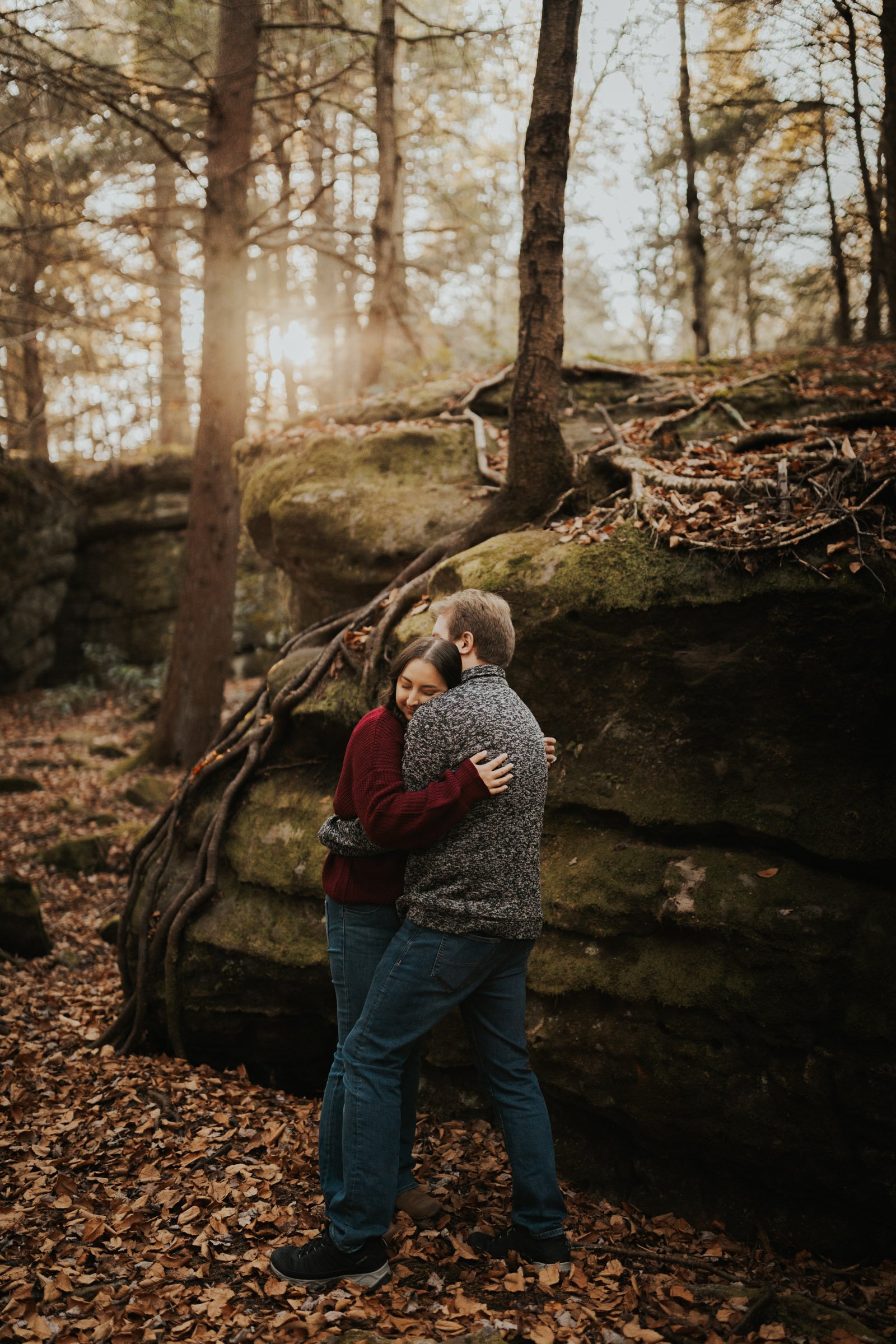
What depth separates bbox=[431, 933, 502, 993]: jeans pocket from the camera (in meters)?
2.96

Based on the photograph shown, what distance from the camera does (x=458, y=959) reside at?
2.97 m

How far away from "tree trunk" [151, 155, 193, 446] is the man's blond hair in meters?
13.7

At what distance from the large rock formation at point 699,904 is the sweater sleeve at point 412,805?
5.40ft

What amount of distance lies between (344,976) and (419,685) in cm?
119

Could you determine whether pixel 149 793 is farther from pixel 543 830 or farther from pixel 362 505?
pixel 543 830

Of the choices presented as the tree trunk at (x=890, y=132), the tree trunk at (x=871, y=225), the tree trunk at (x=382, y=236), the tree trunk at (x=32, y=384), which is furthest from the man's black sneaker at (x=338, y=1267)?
the tree trunk at (x=32, y=384)

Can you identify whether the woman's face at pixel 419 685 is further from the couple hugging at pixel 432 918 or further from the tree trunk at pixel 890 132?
the tree trunk at pixel 890 132

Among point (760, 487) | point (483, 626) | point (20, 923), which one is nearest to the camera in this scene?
point (483, 626)

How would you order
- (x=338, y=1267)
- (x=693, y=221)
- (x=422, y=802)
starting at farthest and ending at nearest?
(x=693, y=221)
(x=338, y=1267)
(x=422, y=802)

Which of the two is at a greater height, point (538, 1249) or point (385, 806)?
point (385, 806)

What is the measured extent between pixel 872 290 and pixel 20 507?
50.4 feet

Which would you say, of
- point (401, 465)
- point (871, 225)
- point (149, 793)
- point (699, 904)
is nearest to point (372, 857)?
point (699, 904)

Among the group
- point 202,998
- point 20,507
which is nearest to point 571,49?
point 202,998

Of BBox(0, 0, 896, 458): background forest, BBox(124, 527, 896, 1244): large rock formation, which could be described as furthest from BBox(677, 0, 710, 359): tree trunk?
BBox(124, 527, 896, 1244): large rock formation
